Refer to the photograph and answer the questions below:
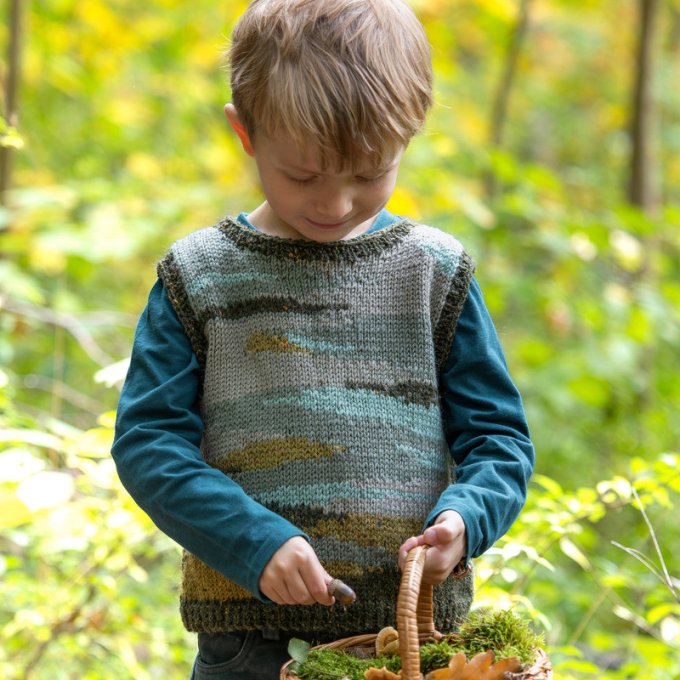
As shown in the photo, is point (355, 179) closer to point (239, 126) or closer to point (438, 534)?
point (239, 126)

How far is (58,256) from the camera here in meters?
4.13

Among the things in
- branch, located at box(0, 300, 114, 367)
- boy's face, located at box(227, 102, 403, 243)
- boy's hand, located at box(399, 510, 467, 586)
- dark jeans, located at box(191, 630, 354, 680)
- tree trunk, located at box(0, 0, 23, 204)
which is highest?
boy's face, located at box(227, 102, 403, 243)

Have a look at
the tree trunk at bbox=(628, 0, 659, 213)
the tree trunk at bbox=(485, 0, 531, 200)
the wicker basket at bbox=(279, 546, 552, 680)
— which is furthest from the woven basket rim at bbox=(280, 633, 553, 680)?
the tree trunk at bbox=(628, 0, 659, 213)

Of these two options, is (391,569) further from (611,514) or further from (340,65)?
(611,514)

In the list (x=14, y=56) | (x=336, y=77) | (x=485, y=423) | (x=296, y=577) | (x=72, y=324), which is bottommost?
(x=72, y=324)

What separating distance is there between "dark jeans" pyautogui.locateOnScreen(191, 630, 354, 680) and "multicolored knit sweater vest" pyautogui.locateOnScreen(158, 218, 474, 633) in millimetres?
27

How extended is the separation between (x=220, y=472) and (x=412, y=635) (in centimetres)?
40

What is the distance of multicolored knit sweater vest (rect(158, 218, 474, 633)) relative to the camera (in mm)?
1450

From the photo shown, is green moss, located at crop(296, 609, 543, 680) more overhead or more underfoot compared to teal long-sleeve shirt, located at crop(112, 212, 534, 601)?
more underfoot

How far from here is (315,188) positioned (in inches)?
55.2

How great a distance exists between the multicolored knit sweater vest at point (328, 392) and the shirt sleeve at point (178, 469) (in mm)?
40

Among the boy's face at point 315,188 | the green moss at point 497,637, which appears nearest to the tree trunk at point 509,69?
the boy's face at point 315,188

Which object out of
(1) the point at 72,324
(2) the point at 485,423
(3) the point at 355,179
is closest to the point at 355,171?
(3) the point at 355,179

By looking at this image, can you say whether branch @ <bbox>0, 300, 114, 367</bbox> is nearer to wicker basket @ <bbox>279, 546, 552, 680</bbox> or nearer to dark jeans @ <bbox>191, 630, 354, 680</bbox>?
dark jeans @ <bbox>191, 630, 354, 680</bbox>
